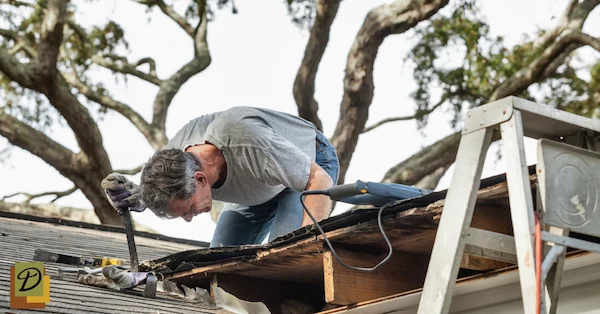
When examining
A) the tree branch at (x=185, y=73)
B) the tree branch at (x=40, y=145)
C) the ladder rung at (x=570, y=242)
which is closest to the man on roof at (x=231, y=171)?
the ladder rung at (x=570, y=242)

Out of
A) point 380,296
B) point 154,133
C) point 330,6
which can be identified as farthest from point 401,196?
point 154,133

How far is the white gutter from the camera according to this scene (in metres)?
2.76

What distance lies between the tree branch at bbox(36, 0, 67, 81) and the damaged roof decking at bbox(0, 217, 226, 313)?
540 centimetres

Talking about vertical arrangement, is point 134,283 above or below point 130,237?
below

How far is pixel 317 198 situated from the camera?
376 cm

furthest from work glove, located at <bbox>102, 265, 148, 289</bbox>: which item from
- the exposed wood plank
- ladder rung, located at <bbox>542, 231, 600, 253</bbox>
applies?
ladder rung, located at <bbox>542, 231, 600, 253</bbox>

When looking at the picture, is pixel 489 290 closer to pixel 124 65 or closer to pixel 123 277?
pixel 123 277

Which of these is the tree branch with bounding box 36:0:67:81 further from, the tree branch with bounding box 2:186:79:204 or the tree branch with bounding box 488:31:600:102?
the tree branch with bounding box 488:31:600:102

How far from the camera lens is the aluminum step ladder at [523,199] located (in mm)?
2344

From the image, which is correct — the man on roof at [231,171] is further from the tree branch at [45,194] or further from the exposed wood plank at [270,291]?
the tree branch at [45,194]

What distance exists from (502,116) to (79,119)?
10.3 m

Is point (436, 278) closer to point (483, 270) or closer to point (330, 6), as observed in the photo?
point (483, 270)

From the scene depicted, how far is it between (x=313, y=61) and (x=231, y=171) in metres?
8.30

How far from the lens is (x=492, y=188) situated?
2602 mm
